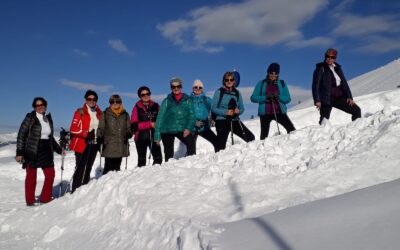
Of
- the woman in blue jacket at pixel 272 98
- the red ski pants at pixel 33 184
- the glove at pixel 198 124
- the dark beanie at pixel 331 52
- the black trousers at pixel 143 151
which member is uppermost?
the dark beanie at pixel 331 52

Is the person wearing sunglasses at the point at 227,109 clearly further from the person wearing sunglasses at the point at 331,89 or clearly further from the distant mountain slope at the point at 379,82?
the distant mountain slope at the point at 379,82

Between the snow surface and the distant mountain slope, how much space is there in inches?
809

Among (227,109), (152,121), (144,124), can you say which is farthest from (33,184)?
(227,109)

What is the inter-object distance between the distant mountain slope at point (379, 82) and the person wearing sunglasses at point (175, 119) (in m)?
19.5

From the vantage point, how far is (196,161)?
6.41m

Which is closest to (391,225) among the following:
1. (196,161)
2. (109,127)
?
(196,161)

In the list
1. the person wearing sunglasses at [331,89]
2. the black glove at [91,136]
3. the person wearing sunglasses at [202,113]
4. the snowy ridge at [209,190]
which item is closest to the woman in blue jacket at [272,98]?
the person wearing sunglasses at [331,89]

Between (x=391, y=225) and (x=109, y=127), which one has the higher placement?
(x=109, y=127)

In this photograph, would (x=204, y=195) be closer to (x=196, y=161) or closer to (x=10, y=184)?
(x=196, y=161)

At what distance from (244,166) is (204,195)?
979 millimetres

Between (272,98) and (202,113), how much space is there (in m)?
1.84

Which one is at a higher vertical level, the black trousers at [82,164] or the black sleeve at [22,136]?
the black sleeve at [22,136]

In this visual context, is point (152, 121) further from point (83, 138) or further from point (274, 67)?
point (274, 67)

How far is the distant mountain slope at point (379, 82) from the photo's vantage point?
26.6 metres
